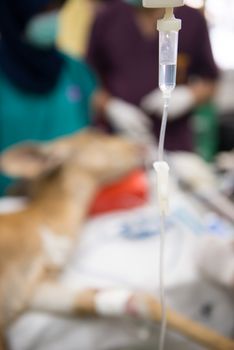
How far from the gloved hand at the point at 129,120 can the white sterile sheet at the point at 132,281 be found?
38 centimetres

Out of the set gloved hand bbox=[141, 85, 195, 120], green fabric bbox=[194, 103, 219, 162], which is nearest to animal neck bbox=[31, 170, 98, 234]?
gloved hand bbox=[141, 85, 195, 120]

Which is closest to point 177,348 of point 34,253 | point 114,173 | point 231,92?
point 34,253

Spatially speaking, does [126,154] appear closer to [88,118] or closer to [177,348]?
[88,118]

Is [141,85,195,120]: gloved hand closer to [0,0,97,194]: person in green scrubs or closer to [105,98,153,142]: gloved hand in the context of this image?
[105,98,153,142]: gloved hand

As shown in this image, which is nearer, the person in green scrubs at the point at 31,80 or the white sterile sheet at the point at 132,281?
the white sterile sheet at the point at 132,281

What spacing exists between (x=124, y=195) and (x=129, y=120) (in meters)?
0.28

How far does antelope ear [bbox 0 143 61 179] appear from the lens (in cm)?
111

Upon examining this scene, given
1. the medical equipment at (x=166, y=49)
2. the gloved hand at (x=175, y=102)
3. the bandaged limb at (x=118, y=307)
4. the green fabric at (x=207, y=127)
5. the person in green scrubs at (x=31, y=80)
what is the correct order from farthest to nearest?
the green fabric at (x=207, y=127) → the gloved hand at (x=175, y=102) → the person in green scrubs at (x=31, y=80) → the bandaged limb at (x=118, y=307) → the medical equipment at (x=166, y=49)

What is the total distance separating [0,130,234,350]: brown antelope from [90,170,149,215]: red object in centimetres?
2

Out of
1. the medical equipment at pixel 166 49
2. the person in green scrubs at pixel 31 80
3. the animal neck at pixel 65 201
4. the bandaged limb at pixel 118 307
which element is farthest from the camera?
the person in green scrubs at pixel 31 80

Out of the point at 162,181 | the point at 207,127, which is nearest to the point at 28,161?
the point at 162,181

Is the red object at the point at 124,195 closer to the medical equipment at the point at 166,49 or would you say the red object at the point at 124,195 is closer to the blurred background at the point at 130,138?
the blurred background at the point at 130,138

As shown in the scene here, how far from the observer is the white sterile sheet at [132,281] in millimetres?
800

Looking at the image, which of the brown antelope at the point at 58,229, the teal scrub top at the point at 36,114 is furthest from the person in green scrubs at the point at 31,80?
the brown antelope at the point at 58,229
